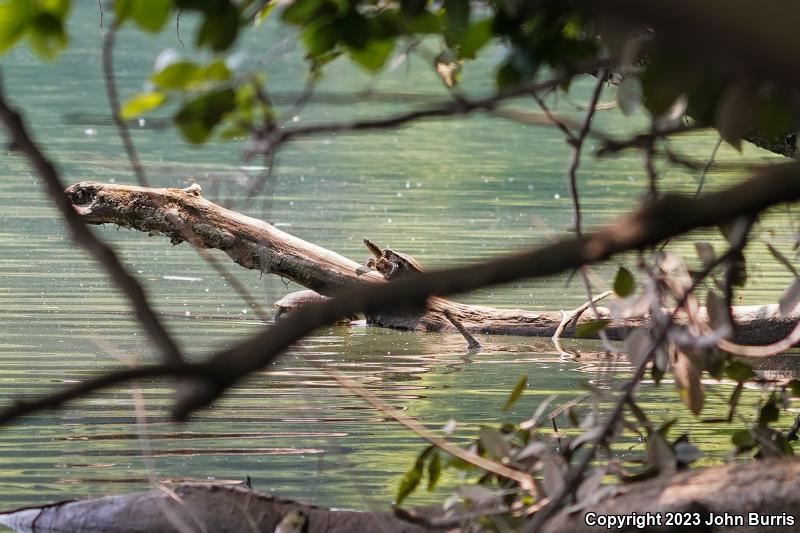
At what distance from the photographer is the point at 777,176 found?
4.07ft

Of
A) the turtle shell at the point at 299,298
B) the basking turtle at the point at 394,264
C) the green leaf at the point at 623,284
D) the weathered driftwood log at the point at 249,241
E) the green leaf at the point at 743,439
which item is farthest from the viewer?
the turtle shell at the point at 299,298

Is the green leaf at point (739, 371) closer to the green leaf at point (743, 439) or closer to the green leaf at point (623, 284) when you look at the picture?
the green leaf at point (743, 439)

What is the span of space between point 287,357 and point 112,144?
39.2 feet

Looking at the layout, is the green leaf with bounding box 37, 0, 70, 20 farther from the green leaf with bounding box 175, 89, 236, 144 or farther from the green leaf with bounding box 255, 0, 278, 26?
the green leaf with bounding box 255, 0, 278, 26

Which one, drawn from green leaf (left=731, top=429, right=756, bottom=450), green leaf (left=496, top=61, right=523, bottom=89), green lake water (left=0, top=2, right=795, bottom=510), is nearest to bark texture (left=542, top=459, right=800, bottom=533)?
green lake water (left=0, top=2, right=795, bottom=510)

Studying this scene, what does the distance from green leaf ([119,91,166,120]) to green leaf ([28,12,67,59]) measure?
154 millimetres

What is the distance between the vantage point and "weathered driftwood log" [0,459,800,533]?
8.74ft

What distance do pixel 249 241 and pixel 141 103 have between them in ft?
19.7

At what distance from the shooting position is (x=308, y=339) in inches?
313

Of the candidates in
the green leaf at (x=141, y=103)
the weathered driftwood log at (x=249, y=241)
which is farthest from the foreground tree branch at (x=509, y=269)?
the weathered driftwood log at (x=249, y=241)

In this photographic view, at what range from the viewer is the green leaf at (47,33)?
6.69 feet

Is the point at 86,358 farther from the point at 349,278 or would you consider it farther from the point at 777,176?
the point at 777,176

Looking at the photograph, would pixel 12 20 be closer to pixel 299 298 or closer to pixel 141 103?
pixel 141 103

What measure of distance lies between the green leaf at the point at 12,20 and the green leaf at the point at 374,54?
0.52 m
